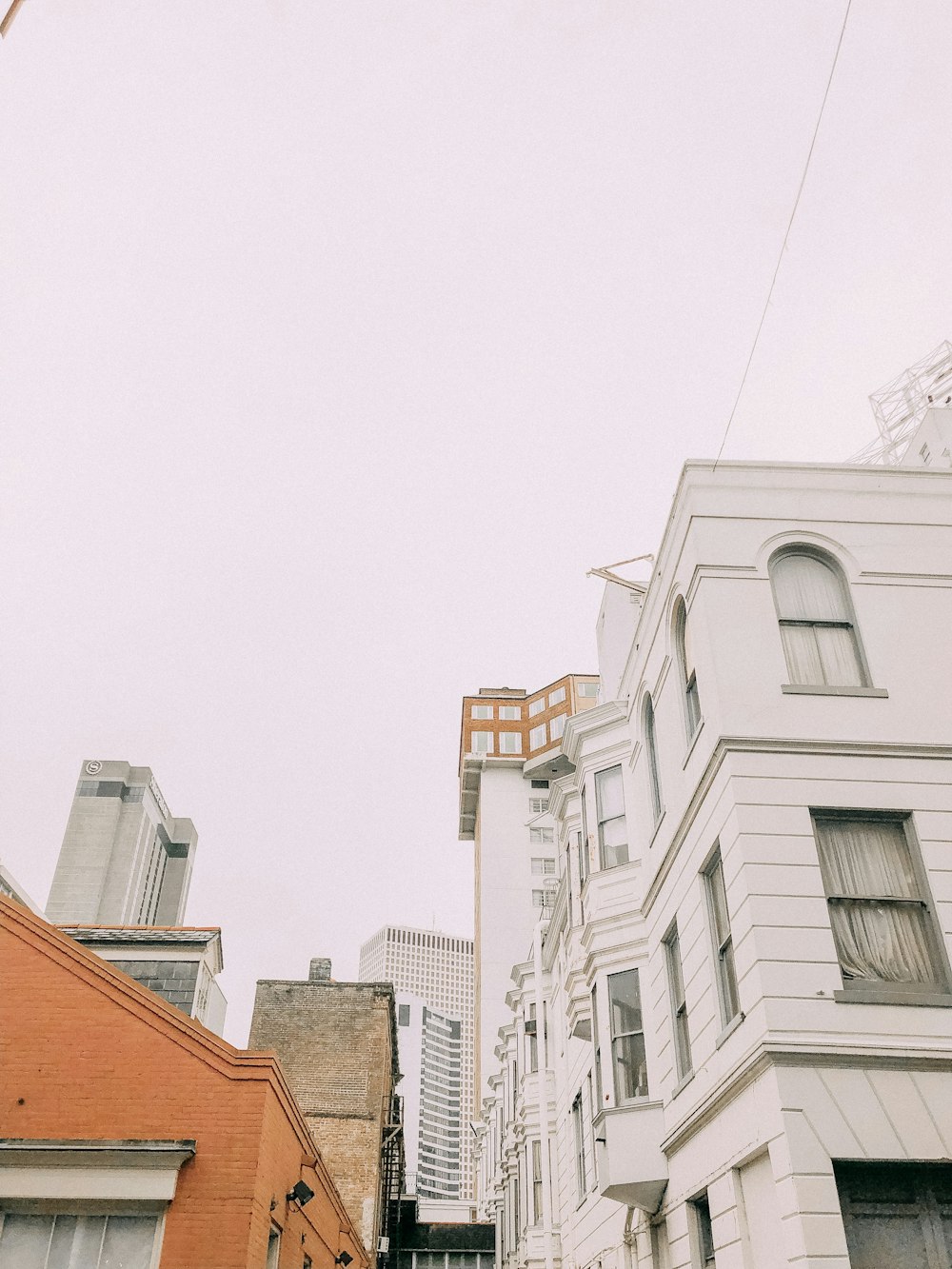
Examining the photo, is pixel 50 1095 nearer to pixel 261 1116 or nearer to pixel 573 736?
pixel 261 1116

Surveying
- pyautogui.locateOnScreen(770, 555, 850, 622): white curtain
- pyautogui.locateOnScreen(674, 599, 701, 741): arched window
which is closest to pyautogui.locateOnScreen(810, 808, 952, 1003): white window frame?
pyautogui.locateOnScreen(674, 599, 701, 741): arched window

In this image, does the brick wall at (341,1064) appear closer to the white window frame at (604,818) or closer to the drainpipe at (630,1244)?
the drainpipe at (630,1244)

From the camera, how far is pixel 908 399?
54781 millimetres

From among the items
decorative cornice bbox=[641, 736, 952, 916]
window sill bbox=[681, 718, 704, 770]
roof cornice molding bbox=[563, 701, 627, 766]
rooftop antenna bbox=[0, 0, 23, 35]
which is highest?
roof cornice molding bbox=[563, 701, 627, 766]

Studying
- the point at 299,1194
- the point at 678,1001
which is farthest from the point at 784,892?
the point at 299,1194

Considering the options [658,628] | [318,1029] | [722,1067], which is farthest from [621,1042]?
[318,1029]

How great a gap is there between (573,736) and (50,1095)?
10493 millimetres

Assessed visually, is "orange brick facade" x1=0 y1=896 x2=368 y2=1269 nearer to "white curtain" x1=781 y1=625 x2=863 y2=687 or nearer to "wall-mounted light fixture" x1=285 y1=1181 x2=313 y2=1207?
"wall-mounted light fixture" x1=285 y1=1181 x2=313 y2=1207

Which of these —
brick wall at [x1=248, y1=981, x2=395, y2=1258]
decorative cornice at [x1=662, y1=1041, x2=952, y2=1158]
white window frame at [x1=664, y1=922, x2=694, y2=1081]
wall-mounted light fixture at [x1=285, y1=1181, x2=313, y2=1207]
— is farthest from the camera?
brick wall at [x1=248, y1=981, x2=395, y2=1258]

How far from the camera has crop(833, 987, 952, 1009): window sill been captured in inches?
390

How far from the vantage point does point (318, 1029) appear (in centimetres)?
3219

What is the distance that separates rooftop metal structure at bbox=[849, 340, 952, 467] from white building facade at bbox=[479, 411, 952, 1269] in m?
43.2

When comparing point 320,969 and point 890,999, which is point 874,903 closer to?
point 890,999

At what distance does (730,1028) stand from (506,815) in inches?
2865
